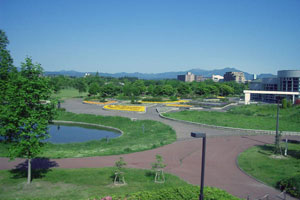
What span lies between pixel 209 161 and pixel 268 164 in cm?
378

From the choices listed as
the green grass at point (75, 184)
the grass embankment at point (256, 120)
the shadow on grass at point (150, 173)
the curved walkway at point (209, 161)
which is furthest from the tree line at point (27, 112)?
the grass embankment at point (256, 120)

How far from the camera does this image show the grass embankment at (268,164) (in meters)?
13.3

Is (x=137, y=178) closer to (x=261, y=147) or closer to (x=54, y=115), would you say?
(x=54, y=115)

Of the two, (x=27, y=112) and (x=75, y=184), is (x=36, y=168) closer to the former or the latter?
(x=75, y=184)

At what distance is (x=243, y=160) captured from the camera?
53.4 feet

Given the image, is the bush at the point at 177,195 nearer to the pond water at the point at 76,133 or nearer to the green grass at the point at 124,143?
the green grass at the point at 124,143

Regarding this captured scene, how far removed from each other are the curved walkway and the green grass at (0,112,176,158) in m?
0.94

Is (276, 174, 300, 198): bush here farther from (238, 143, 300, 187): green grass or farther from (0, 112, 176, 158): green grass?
(0, 112, 176, 158): green grass

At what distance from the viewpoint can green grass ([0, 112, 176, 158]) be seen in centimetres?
1780

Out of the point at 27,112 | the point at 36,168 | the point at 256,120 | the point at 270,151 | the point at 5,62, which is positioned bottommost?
the point at 36,168

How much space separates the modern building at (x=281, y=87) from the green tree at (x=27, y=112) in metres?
52.5

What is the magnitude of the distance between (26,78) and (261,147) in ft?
59.4

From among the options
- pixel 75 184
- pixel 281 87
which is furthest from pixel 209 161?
pixel 281 87

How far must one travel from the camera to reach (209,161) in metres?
15.9
